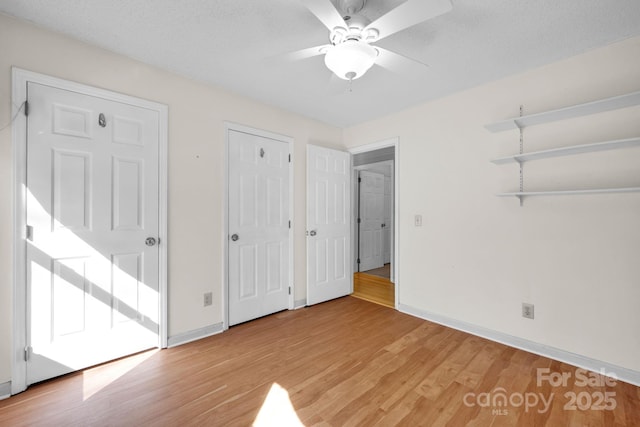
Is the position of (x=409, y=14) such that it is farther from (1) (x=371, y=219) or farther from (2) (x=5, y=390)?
(1) (x=371, y=219)

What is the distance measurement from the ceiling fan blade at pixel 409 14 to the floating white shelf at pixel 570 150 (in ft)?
5.04

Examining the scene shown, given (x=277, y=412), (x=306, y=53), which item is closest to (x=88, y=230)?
(x=277, y=412)

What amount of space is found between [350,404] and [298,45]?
246cm

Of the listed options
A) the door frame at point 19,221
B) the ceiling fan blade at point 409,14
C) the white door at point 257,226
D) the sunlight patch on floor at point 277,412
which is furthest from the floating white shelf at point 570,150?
the door frame at point 19,221

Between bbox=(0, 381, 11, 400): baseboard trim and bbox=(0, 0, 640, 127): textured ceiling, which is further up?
bbox=(0, 0, 640, 127): textured ceiling


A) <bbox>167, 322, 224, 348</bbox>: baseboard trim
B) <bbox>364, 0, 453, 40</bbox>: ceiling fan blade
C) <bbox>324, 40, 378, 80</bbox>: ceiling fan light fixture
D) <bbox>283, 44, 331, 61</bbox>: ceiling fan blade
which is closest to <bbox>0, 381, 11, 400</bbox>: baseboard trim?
<bbox>167, 322, 224, 348</bbox>: baseboard trim

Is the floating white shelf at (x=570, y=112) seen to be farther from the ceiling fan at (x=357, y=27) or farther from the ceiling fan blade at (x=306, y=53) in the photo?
the ceiling fan blade at (x=306, y=53)

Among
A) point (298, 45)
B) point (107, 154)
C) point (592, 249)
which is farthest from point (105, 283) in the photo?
point (592, 249)

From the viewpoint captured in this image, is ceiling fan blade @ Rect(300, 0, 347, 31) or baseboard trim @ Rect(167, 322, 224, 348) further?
baseboard trim @ Rect(167, 322, 224, 348)

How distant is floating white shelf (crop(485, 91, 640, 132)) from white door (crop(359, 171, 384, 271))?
10.0ft

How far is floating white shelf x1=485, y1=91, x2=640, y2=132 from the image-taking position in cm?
186

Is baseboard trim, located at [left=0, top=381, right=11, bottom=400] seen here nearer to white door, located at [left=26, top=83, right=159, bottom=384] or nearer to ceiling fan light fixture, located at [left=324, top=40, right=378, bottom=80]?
white door, located at [left=26, top=83, right=159, bottom=384]

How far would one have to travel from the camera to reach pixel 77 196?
197 cm

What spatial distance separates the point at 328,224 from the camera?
3.64m
